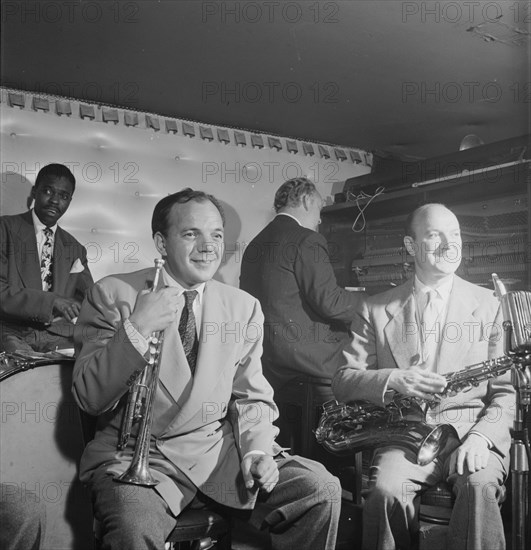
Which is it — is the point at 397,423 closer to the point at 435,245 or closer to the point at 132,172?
the point at 435,245

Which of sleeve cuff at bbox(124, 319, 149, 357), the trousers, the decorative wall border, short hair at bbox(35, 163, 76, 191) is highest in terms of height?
the decorative wall border

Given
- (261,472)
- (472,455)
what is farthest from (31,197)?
(472,455)

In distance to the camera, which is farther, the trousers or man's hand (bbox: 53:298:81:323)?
man's hand (bbox: 53:298:81:323)

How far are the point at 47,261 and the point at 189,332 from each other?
0.78 meters

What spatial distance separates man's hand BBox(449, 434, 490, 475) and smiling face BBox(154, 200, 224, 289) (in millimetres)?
1166

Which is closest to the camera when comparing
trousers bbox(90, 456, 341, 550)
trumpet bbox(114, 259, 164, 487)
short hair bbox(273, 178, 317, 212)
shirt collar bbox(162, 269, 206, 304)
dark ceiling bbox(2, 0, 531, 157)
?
trousers bbox(90, 456, 341, 550)

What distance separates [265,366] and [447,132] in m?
1.34

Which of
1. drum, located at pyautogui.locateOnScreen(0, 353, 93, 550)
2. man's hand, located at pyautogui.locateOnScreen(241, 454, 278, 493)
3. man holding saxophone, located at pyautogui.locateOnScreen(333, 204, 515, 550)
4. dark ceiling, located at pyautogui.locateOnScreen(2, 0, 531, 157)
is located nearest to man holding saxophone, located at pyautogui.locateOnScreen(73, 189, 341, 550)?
man's hand, located at pyautogui.locateOnScreen(241, 454, 278, 493)

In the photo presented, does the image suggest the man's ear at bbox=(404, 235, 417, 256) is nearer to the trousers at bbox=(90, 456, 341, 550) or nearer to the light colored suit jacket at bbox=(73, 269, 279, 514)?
the light colored suit jacket at bbox=(73, 269, 279, 514)

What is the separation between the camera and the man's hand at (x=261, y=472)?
2316mm

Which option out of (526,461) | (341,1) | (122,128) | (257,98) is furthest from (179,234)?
(526,461)

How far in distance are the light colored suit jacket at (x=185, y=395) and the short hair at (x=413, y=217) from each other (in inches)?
28.8

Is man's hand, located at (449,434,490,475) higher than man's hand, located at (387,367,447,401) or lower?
lower

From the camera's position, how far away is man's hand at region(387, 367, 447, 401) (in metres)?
2.51
